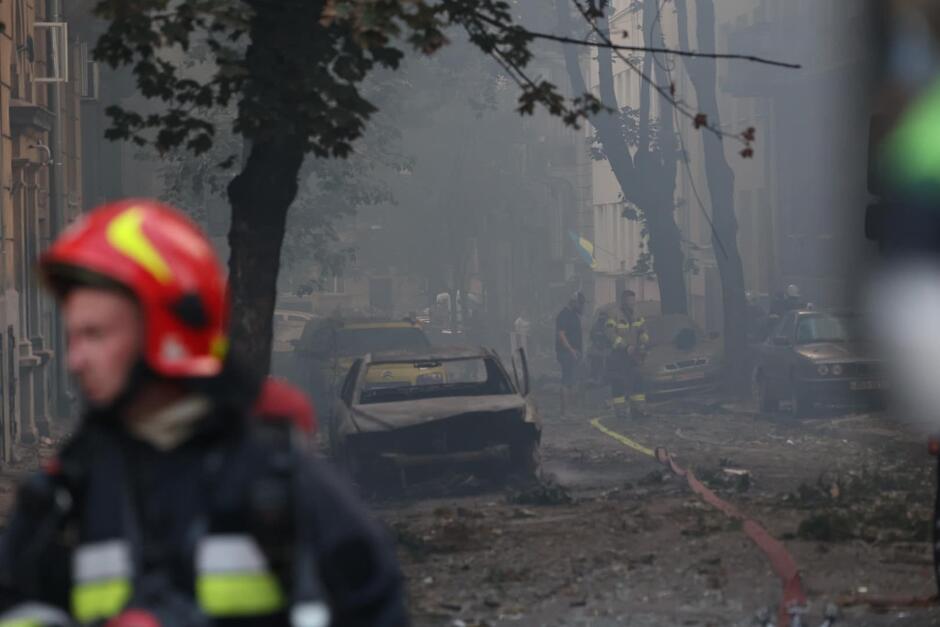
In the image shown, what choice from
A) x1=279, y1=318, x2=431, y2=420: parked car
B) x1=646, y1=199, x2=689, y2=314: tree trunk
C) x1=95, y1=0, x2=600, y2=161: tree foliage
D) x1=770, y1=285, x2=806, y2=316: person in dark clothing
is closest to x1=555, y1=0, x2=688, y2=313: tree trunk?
x1=646, y1=199, x2=689, y2=314: tree trunk

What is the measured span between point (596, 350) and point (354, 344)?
25.0ft

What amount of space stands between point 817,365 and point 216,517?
76.2 feet

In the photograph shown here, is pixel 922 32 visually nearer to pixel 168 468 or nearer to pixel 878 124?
pixel 878 124

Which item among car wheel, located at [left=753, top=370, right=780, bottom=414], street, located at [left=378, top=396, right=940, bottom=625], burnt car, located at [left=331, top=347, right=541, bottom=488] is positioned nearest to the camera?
street, located at [left=378, top=396, right=940, bottom=625]

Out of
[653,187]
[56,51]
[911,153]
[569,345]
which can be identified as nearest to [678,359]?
[569,345]

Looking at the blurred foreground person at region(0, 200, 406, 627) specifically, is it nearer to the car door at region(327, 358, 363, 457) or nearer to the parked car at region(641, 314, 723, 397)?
the car door at region(327, 358, 363, 457)

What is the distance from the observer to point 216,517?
2.64 metres

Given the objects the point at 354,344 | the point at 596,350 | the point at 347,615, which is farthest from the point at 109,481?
the point at 596,350

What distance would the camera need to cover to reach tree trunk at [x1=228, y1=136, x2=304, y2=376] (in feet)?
38.6

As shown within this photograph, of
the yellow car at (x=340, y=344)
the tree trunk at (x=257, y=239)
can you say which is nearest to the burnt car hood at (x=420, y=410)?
the tree trunk at (x=257, y=239)

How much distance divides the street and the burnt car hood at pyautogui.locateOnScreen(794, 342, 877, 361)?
14.2 feet

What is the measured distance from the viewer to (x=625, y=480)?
715 inches

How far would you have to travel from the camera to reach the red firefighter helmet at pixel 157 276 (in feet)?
8.64

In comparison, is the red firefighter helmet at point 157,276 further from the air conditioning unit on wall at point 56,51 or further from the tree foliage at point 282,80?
the air conditioning unit on wall at point 56,51
